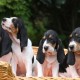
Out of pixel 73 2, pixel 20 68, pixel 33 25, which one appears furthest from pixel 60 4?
pixel 20 68

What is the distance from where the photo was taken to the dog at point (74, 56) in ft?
16.5

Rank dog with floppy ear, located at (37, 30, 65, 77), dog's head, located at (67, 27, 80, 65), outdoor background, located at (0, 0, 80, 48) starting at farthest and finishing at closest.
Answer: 1. outdoor background, located at (0, 0, 80, 48)
2. dog with floppy ear, located at (37, 30, 65, 77)
3. dog's head, located at (67, 27, 80, 65)

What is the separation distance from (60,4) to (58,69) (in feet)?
11.4

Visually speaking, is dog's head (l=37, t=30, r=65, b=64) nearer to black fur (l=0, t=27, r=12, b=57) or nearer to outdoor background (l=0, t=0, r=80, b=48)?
black fur (l=0, t=27, r=12, b=57)

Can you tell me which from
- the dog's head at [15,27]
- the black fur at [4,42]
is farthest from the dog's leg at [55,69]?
the black fur at [4,42]

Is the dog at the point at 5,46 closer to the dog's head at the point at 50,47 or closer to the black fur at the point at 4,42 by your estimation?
the black fur at the point at 4,42

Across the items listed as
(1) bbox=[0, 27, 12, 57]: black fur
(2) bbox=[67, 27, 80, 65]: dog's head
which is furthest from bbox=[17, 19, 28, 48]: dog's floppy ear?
(2) bbox=[67, 27, 80, 65]: dog's head

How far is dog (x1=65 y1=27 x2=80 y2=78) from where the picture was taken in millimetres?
5016

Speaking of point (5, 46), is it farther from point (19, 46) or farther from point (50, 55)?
point (50, 55)

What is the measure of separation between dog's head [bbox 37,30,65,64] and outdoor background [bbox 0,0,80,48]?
2509mm

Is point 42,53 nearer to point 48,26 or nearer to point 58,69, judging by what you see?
point 58,69

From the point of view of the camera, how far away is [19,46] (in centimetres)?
532

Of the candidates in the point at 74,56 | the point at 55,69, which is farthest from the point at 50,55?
the point at 74,56

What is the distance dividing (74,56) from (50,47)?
311 millimetres
